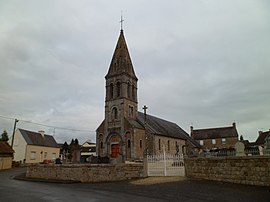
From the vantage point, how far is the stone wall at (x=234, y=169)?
1030cm

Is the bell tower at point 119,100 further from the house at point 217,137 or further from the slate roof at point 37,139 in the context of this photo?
the house at point 217,137

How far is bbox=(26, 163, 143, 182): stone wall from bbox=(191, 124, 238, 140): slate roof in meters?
47.5

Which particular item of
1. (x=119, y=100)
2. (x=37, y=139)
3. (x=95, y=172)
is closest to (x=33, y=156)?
(x=37, y=139)

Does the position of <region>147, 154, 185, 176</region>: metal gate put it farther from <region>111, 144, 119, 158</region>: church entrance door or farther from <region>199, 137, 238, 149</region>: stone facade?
<region>199, 137, 238, 149</region>: stone facade

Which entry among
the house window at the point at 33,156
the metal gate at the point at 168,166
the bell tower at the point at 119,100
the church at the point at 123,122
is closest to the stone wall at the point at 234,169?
the metal gate at the point at 168,166

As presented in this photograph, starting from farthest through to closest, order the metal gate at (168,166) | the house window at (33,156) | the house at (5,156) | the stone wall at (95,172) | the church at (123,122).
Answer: the house window at (33,156)
the house at (5,156)
the church at (123,122)
the metal gate at (168,166)
the stone wall at (95,172)

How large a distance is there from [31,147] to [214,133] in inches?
1740

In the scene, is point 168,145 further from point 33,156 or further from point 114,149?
point 33,156

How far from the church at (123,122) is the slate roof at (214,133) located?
103 ft

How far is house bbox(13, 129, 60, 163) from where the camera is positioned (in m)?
38.1

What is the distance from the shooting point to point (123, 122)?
94.1 ft

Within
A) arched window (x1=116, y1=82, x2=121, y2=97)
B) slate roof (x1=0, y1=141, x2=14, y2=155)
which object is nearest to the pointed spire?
arched window (x1=116, y1=82, x2=121, y2=97)

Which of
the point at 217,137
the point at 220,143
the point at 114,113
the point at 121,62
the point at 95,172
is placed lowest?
the point at 95,172

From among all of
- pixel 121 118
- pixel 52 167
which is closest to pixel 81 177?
pixel 52 167
